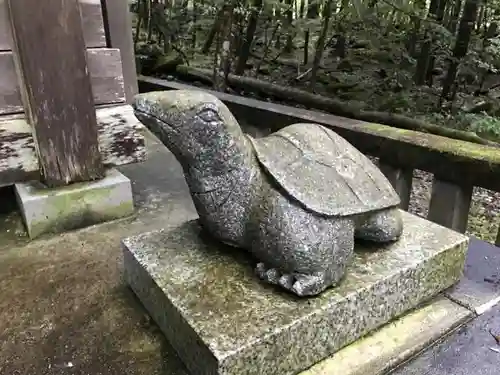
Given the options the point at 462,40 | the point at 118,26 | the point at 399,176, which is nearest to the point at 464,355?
the point at 399,176

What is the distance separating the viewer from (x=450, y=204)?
1.65m

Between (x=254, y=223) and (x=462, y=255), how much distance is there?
53 centimetres

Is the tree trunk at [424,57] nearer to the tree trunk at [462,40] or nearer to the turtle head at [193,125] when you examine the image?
the tree trunk at [462,40]

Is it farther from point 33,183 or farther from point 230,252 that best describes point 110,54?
point 230,252

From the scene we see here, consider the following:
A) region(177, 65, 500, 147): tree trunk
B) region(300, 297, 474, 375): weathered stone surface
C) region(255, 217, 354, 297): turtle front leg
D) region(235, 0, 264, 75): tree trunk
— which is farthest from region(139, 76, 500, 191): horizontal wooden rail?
region(235, 0, 264, 75): tree trunk

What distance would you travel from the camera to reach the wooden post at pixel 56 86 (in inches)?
51.1

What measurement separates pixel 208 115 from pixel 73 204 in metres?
0.82

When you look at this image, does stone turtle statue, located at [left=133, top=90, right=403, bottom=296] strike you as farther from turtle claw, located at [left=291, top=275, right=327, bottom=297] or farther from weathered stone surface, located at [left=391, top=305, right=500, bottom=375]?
weathered stone surface, located at [left=391, top=305, right=500, bottom=375]

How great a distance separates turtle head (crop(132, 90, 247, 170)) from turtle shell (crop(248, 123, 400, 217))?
9 cm

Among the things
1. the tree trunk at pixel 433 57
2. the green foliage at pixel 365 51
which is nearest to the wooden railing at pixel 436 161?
the green foliage at pixel 365 51

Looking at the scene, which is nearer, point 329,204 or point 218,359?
point 218,359

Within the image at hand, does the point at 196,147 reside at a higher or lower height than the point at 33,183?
higher

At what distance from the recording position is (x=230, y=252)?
1.02 meters

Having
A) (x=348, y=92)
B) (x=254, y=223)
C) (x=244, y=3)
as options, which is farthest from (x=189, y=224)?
(x=348, y=92)
